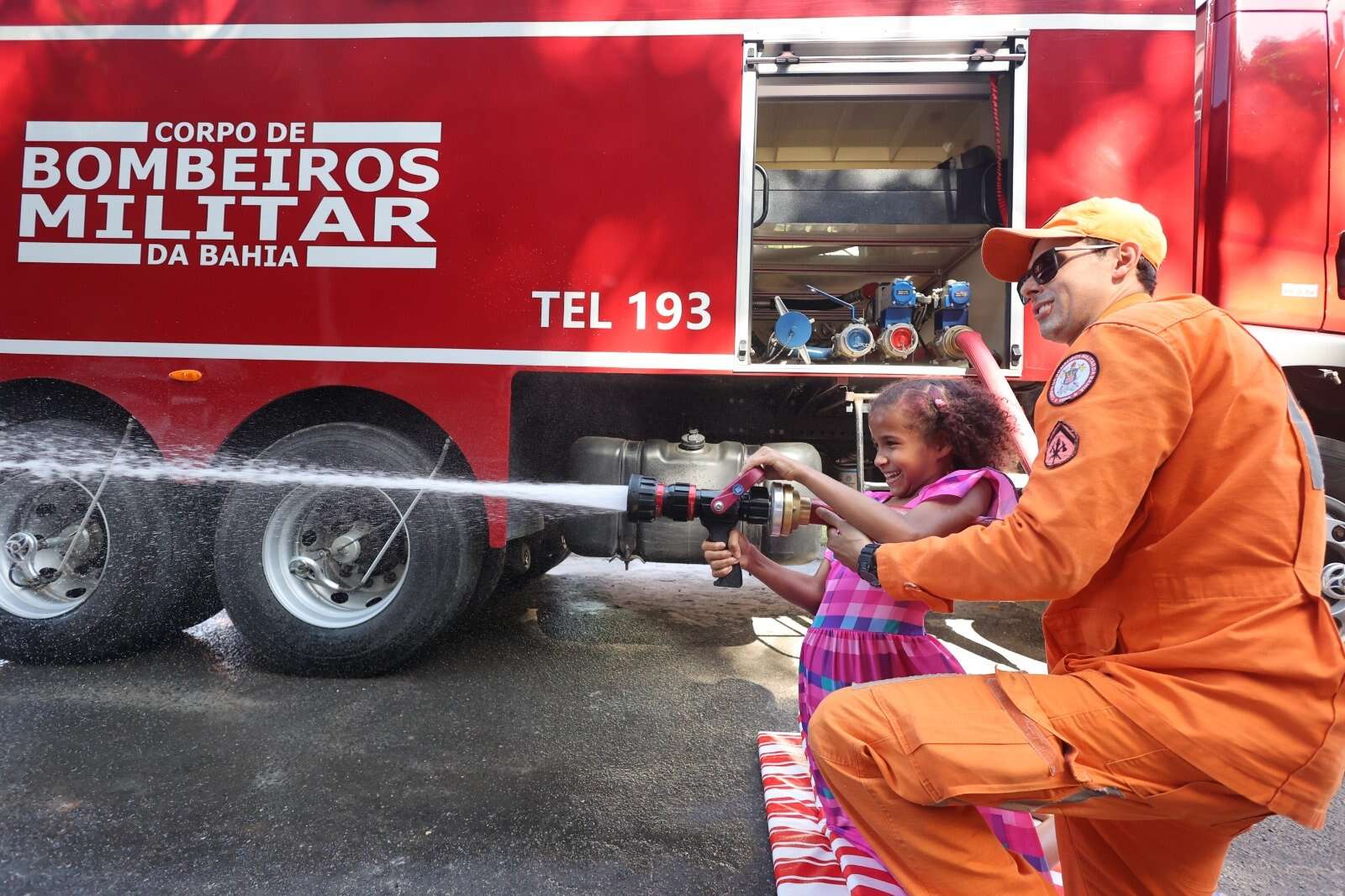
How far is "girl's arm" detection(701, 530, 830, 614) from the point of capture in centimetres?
195

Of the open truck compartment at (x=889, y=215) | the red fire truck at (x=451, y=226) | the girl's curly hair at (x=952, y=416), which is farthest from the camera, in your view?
the open truck compartment at (x=889, y=215)

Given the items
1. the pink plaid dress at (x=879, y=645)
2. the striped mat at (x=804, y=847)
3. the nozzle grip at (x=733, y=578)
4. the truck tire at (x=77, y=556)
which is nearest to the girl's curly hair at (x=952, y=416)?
the pink plaid dress at (x=879, y=645)

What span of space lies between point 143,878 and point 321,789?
0.51 metres

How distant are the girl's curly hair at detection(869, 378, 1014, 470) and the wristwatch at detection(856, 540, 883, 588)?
0.48m

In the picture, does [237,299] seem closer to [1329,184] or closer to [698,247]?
[698,247]

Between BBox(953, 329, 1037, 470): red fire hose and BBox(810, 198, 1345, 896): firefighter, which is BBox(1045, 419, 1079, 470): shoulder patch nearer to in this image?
BBox(810, 198, 1345, 896): firefighter

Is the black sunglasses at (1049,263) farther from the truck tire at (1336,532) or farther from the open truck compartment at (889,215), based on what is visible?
the truck tire at (1336,532)

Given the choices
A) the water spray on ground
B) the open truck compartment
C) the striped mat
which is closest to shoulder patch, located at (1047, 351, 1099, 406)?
the striped mat

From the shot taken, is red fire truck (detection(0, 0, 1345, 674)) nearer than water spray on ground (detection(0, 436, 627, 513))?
Yes

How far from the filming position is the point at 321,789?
7.64 feet

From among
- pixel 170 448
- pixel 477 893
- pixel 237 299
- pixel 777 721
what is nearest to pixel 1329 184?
pixel 777 721

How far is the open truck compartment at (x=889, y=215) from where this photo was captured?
3.02 meters

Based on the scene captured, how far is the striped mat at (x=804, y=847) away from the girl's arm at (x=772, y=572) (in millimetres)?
605

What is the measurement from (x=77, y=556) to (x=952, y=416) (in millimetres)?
3982
